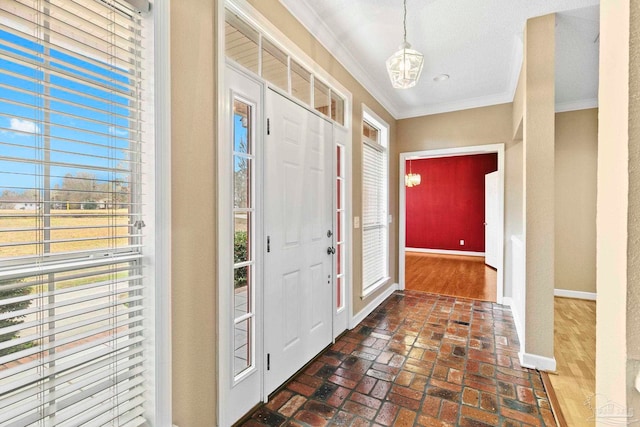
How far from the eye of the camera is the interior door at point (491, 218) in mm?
6446

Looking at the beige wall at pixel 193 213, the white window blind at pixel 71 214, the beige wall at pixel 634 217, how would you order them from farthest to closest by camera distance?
the beige wall at pixel 193 213, the white window blind at pixel 71 214, the beige wall at pixel 634 217

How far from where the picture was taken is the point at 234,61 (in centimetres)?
174

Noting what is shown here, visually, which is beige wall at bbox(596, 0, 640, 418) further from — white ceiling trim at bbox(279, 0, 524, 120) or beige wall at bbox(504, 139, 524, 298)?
→ beige wall at bbox(504, 139, 524, 298)

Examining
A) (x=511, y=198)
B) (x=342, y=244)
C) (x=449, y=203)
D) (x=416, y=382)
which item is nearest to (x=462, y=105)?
(x=511, y=198)

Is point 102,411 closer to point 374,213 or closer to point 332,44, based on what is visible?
point 332,44

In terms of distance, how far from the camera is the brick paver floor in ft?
6.09

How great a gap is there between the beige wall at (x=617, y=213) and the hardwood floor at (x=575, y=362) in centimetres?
161

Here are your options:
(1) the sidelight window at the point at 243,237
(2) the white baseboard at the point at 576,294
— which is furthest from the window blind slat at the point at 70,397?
(2) the white baseboard at the point at 576,294

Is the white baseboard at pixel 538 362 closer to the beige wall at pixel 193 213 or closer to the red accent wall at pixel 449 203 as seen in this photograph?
the beige wall at pixel 193 213

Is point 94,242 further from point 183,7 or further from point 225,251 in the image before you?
point 183,7

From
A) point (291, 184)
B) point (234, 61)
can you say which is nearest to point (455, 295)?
point (291, 184)

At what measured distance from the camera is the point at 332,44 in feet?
8.93

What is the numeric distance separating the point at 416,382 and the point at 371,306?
151 centimetres

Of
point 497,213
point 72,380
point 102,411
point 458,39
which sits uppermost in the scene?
point 458,39
